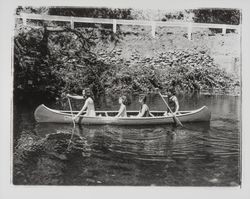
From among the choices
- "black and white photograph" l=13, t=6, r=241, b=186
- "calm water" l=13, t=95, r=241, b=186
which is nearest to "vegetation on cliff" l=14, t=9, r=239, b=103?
"black and white photograph" l=13, t=6, r=241, b=186

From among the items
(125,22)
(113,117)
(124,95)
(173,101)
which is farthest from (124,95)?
(125,22)

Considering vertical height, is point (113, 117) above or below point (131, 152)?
above

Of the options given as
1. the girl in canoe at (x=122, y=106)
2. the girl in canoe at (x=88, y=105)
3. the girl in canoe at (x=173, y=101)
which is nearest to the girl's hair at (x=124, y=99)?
the girl in canoe at (x=122, y=106)

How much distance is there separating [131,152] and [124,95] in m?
0.50

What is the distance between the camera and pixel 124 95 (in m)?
3.46

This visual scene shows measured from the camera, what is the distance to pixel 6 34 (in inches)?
129

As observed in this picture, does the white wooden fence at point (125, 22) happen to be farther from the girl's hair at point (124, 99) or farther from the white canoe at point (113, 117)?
the white canoe at point (113, 117)

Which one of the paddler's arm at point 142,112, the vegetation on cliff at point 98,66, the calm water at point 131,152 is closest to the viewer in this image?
the calm water at point 131,152

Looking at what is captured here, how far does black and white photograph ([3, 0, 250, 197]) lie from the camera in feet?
10.8

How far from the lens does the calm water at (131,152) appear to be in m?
3.28

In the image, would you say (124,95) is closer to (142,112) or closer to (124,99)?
(124,99)

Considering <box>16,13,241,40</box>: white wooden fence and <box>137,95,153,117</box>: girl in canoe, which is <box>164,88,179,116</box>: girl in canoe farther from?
<box>16,13,241,40</box>: white wooden fence

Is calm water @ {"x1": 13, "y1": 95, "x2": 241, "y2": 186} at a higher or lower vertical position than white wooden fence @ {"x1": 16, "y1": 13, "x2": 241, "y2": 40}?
lower

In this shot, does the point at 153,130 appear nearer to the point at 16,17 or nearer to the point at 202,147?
the point at 202,147
